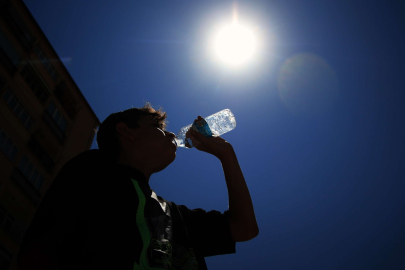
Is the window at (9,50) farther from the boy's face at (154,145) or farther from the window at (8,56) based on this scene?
the boy's face at (154,145)

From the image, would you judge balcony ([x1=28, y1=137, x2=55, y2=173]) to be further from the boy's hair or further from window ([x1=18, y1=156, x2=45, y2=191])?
the boy's hair

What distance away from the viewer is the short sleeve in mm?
2217

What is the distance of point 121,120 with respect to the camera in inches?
106

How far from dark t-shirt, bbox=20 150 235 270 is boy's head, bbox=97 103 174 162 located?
65 centimetres

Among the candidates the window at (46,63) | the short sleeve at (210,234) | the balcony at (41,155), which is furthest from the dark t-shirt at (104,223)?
the window at (46,63)

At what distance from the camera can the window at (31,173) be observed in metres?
12.6

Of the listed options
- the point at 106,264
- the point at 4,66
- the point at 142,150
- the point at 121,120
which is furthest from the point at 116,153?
the point at 4,66

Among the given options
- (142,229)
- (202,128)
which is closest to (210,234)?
(142,229)

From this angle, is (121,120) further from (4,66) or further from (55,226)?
(4,66)

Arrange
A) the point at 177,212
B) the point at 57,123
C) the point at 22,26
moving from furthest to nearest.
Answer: the point at 57,123 < the point at 22,26 < the point at 177,212

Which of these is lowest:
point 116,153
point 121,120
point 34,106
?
point 116,153

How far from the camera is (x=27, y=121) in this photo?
13367 millimetres

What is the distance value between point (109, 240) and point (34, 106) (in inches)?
624

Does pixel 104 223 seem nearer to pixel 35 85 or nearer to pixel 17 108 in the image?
pixel 17 108
